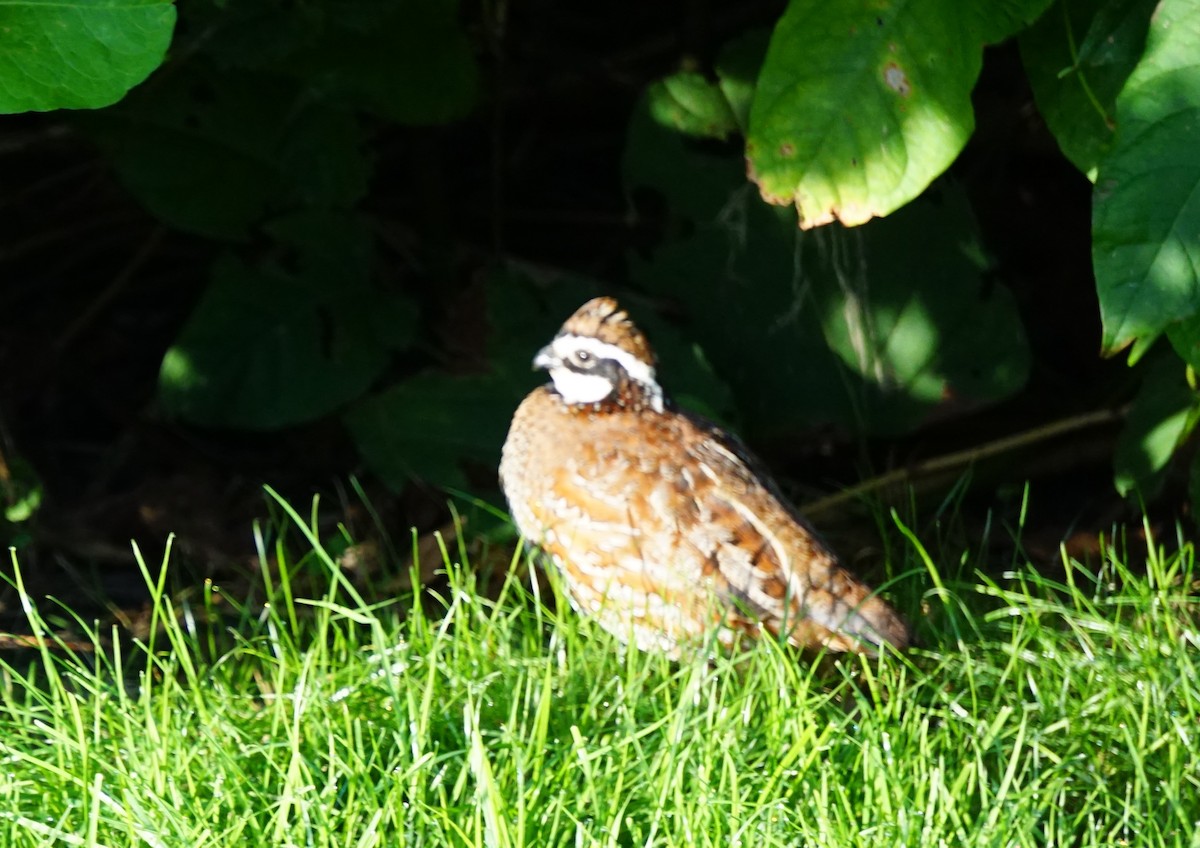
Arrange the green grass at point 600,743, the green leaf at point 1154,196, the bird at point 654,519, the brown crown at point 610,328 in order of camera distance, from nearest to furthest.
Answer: the green leaf at point 1154,196 → the green grass at point 600,743 → the bird at point 654,519 → the brown crown at point 610,328

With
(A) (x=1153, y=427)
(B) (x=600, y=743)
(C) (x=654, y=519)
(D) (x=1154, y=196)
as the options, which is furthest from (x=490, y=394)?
(D) (x=1154, y=196)

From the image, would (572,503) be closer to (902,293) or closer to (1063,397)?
(902,293)

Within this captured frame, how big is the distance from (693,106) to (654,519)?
1416 millimetres

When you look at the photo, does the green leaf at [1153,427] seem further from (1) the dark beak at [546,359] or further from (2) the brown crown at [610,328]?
(1) the dark beak at [546,359]

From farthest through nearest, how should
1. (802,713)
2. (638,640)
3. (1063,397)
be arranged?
(1063,397) → (638,640) → (802,713)

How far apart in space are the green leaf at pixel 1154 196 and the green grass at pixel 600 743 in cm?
92

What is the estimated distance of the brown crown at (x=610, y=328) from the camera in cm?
443

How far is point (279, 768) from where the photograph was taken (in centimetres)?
309

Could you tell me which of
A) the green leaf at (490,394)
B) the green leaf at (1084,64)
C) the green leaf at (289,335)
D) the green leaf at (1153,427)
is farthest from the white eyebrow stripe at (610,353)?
the green leaf at (1084,64)

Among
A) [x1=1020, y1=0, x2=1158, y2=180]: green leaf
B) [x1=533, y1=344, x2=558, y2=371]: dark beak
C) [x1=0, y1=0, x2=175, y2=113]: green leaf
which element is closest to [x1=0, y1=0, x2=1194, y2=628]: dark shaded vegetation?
Result: [x1=533, y1=344, x2=558, y2=371]: dark beak

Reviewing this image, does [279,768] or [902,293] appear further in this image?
[902,293]

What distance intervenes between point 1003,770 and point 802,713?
17.6 inches

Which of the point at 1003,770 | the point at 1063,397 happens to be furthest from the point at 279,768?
the point at 1063,397

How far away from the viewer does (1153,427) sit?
4.26 m
